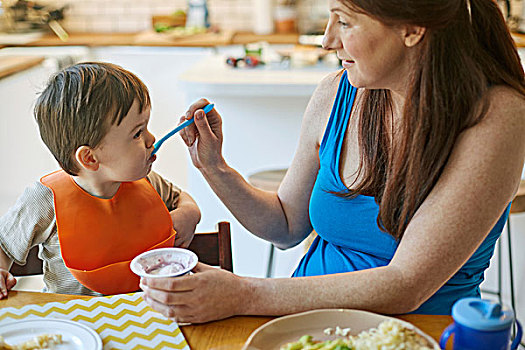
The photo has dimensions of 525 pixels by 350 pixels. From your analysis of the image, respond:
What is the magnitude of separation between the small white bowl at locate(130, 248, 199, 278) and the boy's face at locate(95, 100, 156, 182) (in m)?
0.32

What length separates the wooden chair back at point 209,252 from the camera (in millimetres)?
1363

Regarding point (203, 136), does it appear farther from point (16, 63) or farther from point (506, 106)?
point (16, 63)

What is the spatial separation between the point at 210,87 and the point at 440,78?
1.50 metres

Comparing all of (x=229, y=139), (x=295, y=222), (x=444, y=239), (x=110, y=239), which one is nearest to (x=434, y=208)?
(x=444, y=239)

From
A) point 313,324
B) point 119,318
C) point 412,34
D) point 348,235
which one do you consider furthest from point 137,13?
point 313,324

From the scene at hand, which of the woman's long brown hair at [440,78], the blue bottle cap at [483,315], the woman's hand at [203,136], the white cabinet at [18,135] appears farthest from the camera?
the white cabinet at [18,135]

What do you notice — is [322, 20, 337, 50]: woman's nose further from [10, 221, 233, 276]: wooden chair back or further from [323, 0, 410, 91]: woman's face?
[10, 221, 233, 276]: wooden chair back

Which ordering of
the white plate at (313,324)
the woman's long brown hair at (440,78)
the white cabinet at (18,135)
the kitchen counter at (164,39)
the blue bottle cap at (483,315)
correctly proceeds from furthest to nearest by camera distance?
the kitchen counter at (164,39)
the white cabinet at (18,135)
the woman's long brown hair at (440,78)
the white plate at (313,324)
the blue bottle cap at (483,315)

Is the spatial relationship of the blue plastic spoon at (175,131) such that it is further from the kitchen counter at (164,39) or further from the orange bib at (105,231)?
the kitchen counter at (164,39)

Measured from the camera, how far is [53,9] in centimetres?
434

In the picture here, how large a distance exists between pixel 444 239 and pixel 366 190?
27cm

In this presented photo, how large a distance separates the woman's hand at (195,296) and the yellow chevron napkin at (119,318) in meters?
0.03

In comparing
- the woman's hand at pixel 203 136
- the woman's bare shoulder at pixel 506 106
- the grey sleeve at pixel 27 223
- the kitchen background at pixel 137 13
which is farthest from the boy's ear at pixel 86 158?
the kitchen background at pixel 137 13

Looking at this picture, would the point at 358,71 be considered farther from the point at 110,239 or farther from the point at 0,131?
the point at 0,131
